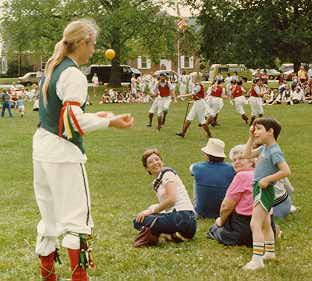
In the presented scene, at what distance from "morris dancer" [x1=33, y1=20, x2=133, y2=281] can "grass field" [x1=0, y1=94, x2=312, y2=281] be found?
47.0 inches

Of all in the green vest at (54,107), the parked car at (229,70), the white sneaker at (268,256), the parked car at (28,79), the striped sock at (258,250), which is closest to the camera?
the green vest at (54,107)

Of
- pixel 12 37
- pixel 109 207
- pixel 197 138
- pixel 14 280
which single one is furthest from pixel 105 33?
pixel 14 280

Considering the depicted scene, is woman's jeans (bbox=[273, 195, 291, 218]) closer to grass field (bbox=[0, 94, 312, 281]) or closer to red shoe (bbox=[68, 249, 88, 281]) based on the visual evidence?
grass field (bbox=[0, 94, 312, 281])

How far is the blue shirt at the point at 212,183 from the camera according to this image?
24.4ft

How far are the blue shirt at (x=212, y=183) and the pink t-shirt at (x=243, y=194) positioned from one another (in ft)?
3.30

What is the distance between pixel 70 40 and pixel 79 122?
Answer: 1.94ft

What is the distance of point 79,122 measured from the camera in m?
4.31

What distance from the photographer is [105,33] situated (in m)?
44.7

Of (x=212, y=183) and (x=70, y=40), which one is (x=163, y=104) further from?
(x=70, y=40)

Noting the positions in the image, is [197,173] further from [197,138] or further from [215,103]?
[215,103]

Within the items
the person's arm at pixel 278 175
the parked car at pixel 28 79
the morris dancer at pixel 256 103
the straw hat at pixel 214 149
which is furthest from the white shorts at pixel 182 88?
the person's arm at pixel 278 175

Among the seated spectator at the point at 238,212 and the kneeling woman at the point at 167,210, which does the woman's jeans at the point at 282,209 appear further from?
the kneeling woman at the point at 167,210

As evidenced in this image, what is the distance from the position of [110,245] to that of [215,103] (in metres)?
14.5

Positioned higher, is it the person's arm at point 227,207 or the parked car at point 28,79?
the person's arm at point 227,207
